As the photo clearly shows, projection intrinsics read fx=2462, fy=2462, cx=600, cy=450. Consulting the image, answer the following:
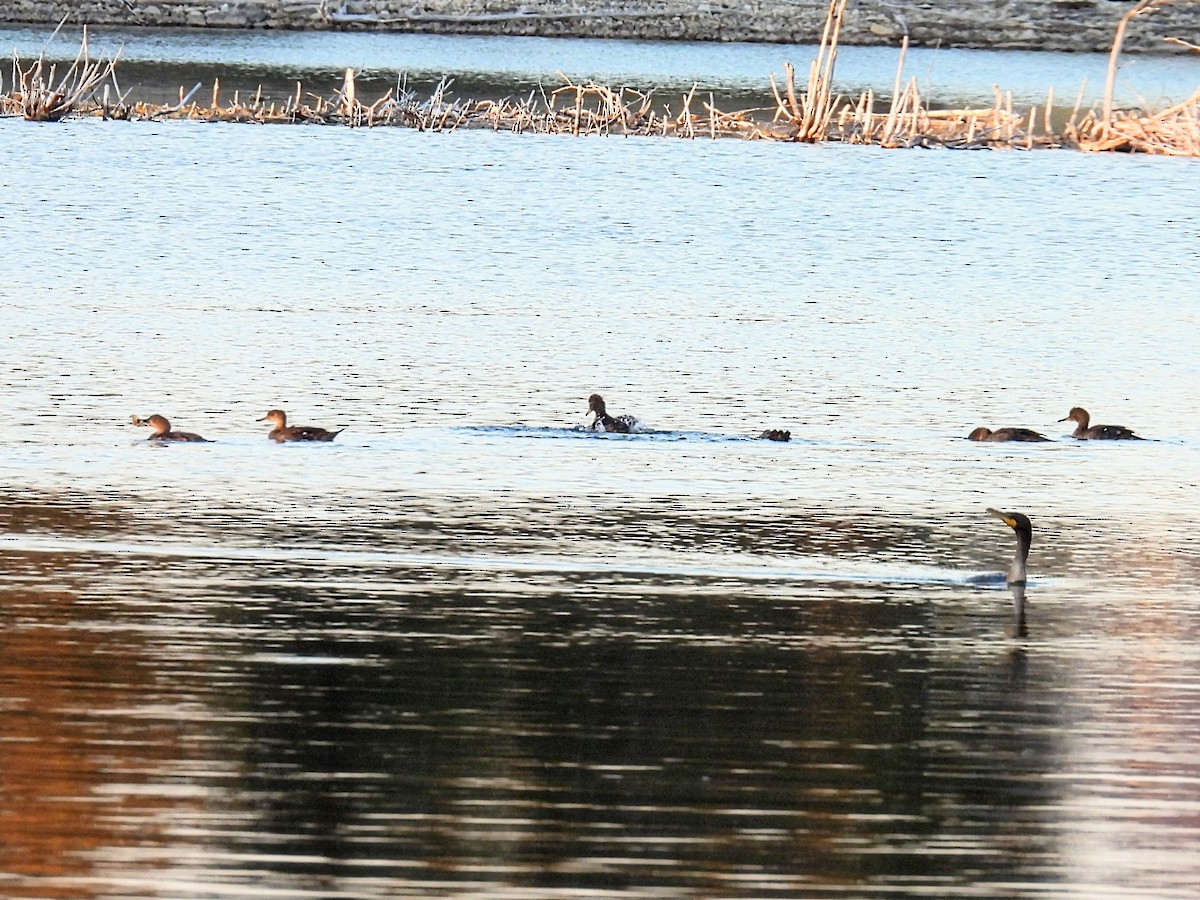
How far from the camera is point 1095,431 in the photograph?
54.6 ft

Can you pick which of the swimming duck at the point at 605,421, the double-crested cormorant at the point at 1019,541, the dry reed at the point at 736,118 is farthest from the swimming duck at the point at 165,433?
the dry reed at the point at 736,118

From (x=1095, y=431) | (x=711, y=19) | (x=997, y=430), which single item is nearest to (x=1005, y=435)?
(x=997, y=430)

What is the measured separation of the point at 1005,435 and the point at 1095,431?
67cm

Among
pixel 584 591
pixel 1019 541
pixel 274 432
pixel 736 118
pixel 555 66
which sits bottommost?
pixel 555 66

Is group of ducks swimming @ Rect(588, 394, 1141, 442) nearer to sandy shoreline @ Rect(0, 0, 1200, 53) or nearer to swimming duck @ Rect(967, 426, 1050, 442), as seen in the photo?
swimming duck @ Rect(967, 426, 1050, 442)

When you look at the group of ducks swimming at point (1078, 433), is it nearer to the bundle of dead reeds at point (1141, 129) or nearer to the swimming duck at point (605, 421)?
the swimming duck at point (605, 421)

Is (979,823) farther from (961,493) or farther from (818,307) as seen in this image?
(818,307)

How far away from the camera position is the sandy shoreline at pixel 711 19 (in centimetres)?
8088

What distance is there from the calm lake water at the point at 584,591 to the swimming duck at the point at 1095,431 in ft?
0.70

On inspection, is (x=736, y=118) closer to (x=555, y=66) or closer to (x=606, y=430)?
(x=555, y=66)

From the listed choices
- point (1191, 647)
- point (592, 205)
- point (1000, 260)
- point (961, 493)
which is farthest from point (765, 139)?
point (1191, 647)

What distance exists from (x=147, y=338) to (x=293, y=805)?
513 inches

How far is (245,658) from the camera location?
9750mm

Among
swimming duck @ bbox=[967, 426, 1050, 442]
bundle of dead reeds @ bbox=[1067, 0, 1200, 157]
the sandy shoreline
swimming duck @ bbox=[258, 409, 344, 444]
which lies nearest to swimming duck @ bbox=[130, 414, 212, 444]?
swimming duck @ bbox=[258, 409, 344, 444]
